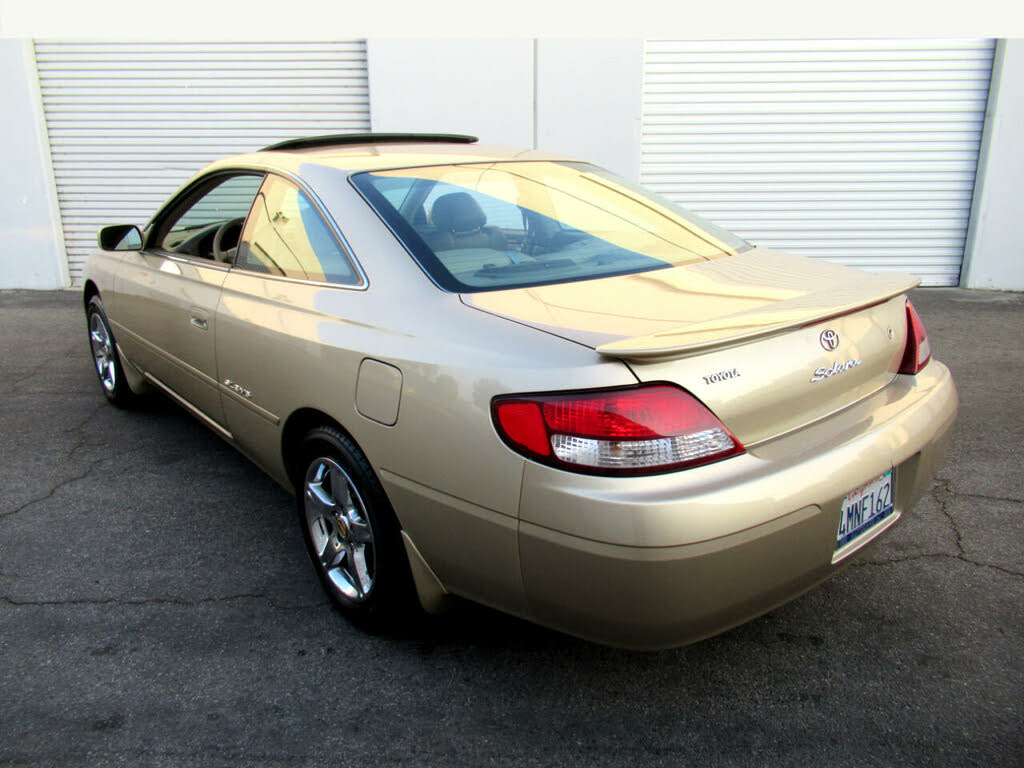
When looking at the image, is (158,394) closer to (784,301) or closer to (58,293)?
(784,301)

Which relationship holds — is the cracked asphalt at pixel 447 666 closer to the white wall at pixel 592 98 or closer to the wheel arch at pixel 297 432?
the wheel arch at pixel 297 432

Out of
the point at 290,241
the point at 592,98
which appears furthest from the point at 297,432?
the point at 592,98

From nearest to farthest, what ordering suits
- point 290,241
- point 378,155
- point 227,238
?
point 290,241, point 378,155, point 227,238

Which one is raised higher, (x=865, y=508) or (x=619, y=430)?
(x=619, y=430)

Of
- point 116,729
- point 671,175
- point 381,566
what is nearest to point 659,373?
point 381,566

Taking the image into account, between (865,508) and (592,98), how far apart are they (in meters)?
Answer: 6.27

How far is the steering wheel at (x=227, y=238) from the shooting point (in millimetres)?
3162

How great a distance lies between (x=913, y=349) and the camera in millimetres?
2438

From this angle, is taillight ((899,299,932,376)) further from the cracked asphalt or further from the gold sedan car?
the cracked asphalt

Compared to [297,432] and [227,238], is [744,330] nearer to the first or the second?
[297,432]

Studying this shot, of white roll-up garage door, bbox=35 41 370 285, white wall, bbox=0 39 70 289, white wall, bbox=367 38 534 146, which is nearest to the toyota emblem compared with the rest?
white wall, bbox=367 38 534 146

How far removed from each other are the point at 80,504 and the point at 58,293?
5.79 meters

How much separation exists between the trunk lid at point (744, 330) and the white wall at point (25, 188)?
308 inches

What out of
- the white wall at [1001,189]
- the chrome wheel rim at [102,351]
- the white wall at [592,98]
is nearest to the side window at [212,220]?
the chrome wheel rim at [102,351]
